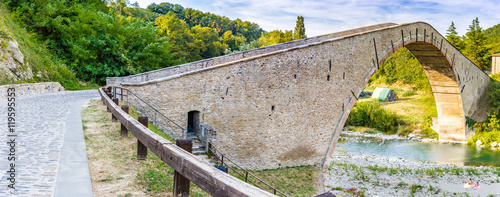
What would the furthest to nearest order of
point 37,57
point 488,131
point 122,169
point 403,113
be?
point 403,113 → point 488,131 → point 37,57 → point 122,169

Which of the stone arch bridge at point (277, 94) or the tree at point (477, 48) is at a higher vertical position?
the tree at point (477, 48)

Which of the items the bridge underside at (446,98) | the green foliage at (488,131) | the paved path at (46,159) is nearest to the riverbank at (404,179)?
the green foliage at (488,131)

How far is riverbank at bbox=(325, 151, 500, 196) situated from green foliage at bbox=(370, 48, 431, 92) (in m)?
21.1

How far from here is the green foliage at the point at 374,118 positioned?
26.7 m

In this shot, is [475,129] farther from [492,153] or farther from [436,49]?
[436,49]

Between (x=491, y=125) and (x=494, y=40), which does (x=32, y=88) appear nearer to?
(x=491, y=125)

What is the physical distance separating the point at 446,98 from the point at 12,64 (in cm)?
2675

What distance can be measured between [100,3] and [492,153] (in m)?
30.1

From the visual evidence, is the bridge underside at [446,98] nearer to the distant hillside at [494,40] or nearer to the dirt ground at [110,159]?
the distant hillside at [494,40]

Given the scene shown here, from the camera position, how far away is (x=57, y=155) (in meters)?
4.50

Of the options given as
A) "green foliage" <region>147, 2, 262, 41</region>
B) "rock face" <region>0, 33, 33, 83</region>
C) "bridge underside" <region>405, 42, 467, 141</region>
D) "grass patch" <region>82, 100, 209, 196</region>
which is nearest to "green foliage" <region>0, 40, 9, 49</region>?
"rock face" <region>0, 33, 33, 83</region>

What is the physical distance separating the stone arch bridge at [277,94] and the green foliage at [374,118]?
12.3m

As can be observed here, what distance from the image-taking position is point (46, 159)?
430cm

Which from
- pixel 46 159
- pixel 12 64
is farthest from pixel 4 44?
pixel 46 159
